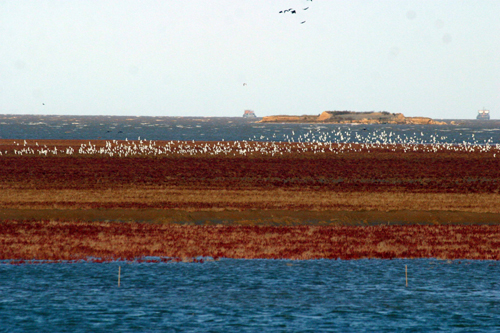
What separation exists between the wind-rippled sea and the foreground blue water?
0.02 meters

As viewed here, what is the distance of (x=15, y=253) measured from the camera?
75.2 ft

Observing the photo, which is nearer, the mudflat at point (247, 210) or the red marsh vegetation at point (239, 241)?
the red marsh vegetation at point (239, 241)

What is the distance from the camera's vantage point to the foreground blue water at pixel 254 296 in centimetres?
1542

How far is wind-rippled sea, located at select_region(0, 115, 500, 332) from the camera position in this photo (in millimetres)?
15406

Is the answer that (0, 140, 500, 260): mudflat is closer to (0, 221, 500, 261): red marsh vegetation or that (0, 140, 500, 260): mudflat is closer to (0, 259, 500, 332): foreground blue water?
(0, 221, 500, 261): red marsh vegetation

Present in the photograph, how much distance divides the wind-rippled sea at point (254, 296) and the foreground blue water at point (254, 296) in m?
0.02

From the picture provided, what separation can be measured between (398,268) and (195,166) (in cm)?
4349

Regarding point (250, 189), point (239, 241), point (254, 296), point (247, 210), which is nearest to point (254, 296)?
point (254, 296)

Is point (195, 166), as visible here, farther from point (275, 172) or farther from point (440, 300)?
point (440, 300)

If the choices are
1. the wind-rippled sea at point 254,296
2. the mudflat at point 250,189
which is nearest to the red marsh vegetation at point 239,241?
the wind-rippled sea at point 254,296

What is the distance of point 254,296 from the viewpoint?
1803 centimetres

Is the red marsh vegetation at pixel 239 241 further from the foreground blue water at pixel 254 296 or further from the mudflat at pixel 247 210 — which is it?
the foreground blue water at pixel 254 296

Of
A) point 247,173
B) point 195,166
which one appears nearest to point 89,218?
point 247,173

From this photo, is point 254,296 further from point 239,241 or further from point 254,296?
point 239,241
